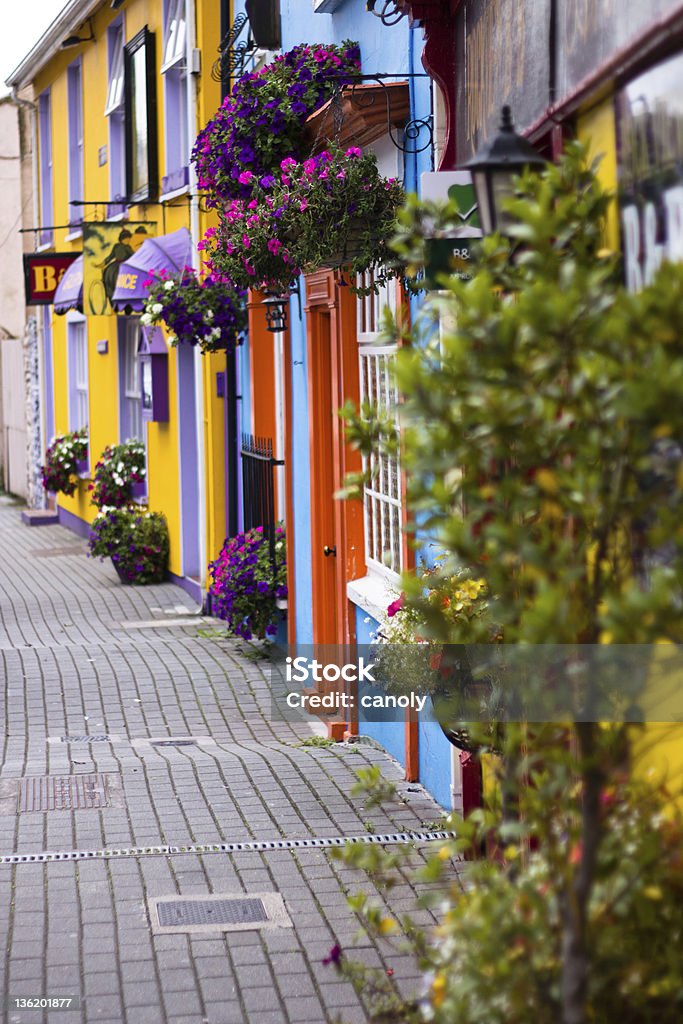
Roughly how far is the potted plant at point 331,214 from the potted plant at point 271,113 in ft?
3.01

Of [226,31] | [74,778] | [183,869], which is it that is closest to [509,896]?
[183,869]

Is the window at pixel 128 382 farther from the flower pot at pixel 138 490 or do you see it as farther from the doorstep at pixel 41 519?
the doorstep at pixel 41 519

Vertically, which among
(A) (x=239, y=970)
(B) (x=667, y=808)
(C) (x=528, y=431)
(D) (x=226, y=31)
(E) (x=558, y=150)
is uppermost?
(D) (x=226, y=31)

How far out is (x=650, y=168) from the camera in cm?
375

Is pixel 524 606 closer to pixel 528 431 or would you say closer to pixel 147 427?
pixel 528 431

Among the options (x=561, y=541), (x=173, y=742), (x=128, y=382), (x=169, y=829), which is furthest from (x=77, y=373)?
(x=561, y=541)

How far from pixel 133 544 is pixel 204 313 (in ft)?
13.1

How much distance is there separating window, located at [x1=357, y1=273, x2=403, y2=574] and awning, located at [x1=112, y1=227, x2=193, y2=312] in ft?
17.5

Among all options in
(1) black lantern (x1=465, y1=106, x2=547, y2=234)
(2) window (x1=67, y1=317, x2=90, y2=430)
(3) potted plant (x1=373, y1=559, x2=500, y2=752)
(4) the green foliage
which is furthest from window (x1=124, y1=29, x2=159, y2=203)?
(4) the green foliage

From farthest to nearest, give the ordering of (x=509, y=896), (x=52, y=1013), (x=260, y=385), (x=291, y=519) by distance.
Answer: (x=260, y=385) → (x=291, y=519) → (x=52, y=1013) → (x=509, y=896)

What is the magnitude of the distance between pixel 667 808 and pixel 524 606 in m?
1.04

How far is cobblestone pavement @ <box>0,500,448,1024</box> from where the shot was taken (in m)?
5.07

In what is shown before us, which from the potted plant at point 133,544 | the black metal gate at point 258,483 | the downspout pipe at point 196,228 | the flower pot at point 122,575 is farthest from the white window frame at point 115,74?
the black metal gate at point 258,483

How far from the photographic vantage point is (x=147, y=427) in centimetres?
1638
